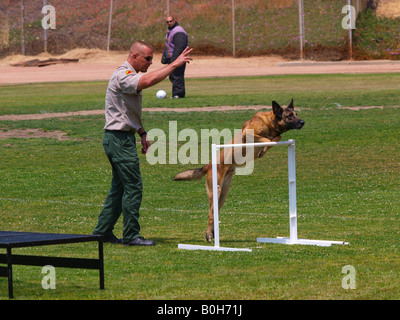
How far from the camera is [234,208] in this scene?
1285 centimetres

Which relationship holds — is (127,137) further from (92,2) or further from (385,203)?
(92,2)

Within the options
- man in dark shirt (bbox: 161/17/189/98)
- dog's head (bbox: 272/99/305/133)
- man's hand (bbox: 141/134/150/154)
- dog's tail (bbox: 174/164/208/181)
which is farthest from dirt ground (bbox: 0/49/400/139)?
man's hand (bbox: 141/134/150/154)

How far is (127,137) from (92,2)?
51.0m

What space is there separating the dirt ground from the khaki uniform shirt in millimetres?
31584

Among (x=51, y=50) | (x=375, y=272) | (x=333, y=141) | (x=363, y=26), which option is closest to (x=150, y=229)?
(x=375, y=272)

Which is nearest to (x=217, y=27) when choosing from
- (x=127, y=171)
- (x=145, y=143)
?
(x=145, y=143)

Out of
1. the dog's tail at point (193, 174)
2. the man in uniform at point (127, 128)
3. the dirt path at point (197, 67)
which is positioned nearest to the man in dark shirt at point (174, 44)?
the dirt path at point (197, 67)

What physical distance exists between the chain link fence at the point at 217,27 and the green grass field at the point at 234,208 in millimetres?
19230

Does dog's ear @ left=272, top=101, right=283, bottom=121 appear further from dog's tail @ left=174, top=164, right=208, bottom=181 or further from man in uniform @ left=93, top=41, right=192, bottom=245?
man in uniform @ left=93, top=41, right=192, bottom=245

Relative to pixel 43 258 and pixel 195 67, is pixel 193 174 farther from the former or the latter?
pixel 195 67

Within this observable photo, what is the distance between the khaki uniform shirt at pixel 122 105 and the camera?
939 centimetres

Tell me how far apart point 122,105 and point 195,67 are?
3698 centimetres

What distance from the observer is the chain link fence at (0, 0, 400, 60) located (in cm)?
4728

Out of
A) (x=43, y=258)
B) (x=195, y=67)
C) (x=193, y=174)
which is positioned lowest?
(x=43, y=258)
